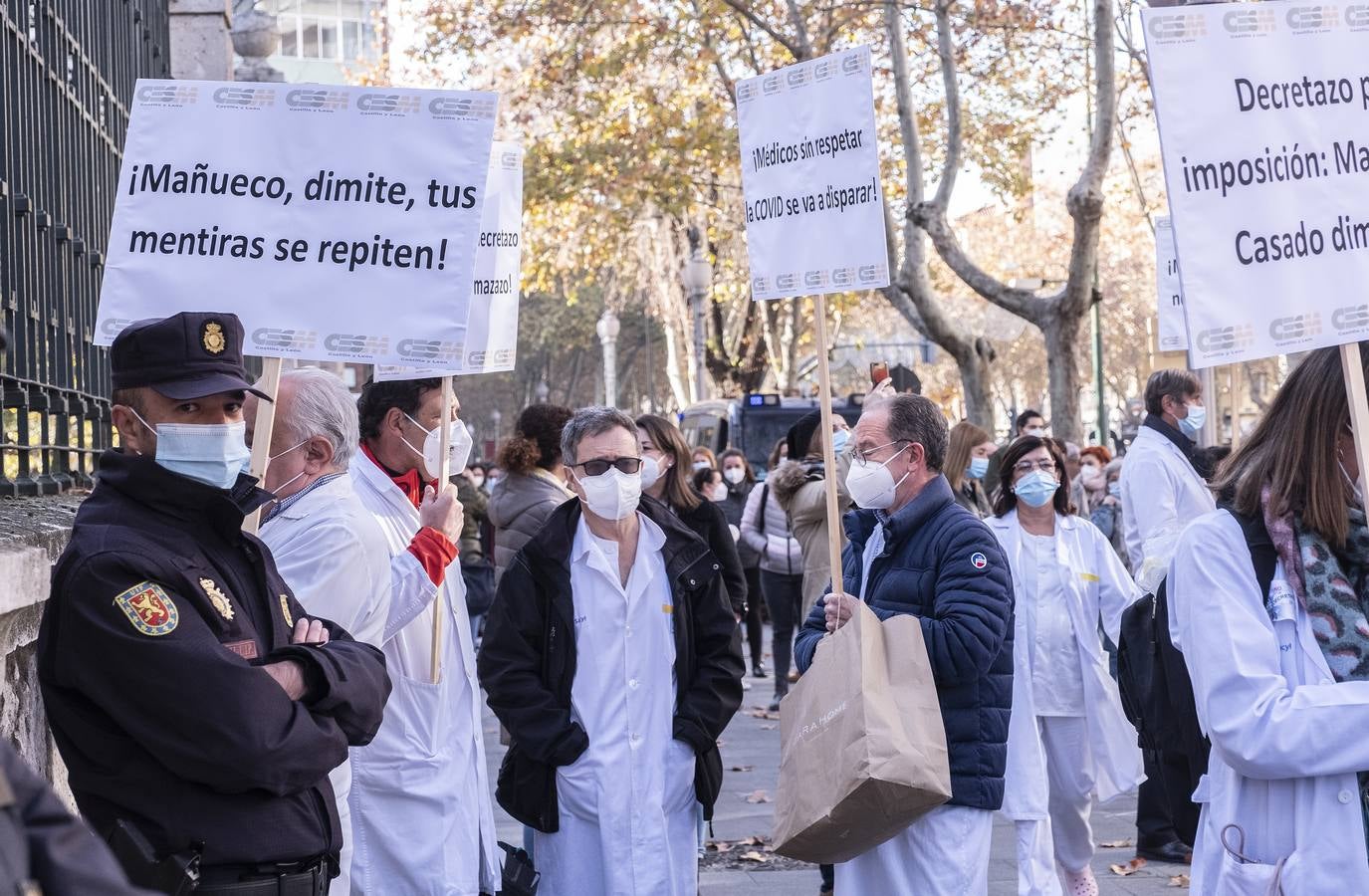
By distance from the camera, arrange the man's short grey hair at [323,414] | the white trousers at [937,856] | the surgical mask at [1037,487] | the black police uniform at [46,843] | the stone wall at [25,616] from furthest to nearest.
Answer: the surgical mask at [1037,487] → the white trousers at [937,856] → the man's short grey hair at [323,414] → the stone wall at [25,616] → the black police uniform at [46,843]

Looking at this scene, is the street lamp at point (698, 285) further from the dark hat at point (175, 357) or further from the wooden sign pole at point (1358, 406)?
the dark hat at point (175, 357)

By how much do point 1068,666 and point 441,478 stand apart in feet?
9.82

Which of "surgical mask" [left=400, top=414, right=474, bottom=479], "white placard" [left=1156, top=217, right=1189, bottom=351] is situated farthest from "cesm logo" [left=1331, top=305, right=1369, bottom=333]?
"white placard" [left=1156, top=217, right=1189, bottom=351]

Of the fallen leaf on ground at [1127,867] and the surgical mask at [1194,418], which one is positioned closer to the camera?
the fallen leaf on ground at [1127,867]

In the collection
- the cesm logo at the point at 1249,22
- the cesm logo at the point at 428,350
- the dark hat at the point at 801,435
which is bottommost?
the cesm logo at the point at 428,350

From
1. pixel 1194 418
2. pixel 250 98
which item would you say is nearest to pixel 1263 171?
pixel 250 98

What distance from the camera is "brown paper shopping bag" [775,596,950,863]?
14.6 feet

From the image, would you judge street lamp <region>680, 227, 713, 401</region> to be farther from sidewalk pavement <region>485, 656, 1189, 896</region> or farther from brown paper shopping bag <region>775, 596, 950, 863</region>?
brown paper shopping bag <region>775, 596, 950, 863</region>

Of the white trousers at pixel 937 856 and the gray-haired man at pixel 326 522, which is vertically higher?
the gray-haired man at pixel 326 522

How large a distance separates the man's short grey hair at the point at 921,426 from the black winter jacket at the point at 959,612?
0.13 meters

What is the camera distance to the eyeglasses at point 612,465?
526 centimetres

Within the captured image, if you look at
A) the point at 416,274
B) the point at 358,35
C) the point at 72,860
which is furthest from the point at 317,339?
the point at 358,35

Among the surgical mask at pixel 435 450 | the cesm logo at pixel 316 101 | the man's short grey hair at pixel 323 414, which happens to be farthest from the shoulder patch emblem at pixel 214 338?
the surgical mask at pixel 435 450

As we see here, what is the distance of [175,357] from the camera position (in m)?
3.24
